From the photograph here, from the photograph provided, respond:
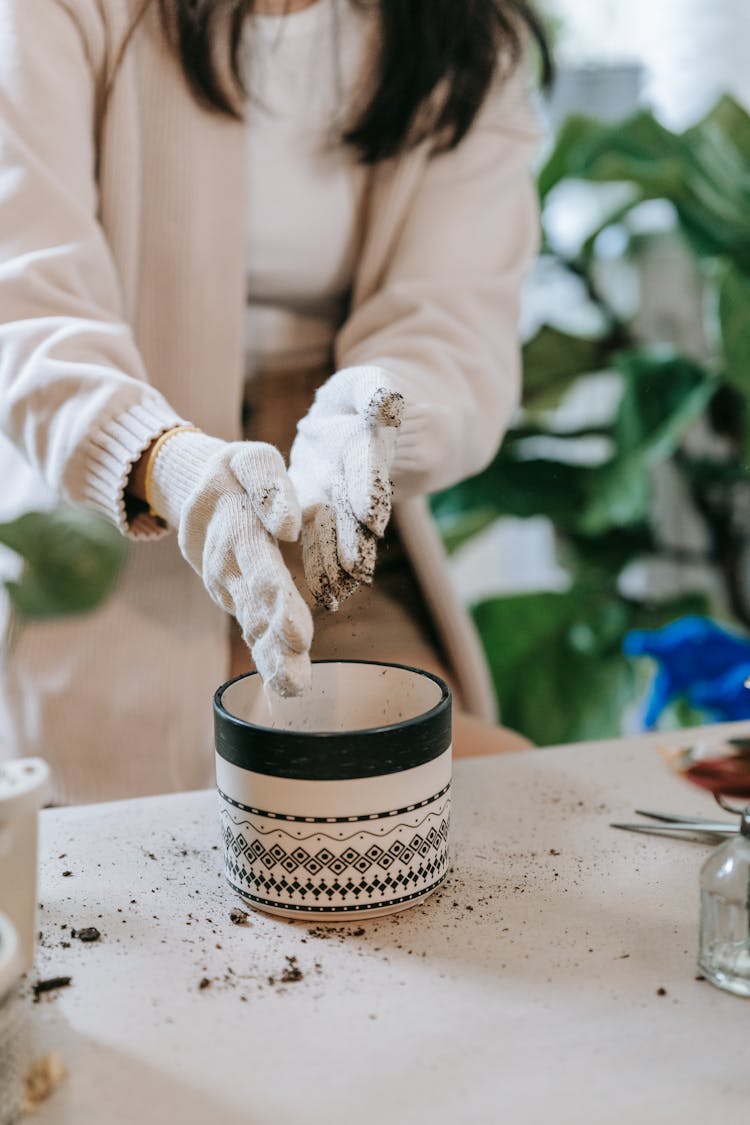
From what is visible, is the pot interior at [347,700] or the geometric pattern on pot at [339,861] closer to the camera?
the geometric pattern on pot at [339,861]

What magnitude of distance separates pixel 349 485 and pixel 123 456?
192mm

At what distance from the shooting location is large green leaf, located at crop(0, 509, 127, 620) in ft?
0.87

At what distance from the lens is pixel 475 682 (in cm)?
112

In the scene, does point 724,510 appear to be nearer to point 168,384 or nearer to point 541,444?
point 541,444

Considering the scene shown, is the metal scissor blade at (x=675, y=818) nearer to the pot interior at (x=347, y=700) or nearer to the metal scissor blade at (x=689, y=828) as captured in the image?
the metal scissor blade at (x=689, y=828)

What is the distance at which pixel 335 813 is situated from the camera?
0.60 metres

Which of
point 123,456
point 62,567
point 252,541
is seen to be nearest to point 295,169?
point 123,456

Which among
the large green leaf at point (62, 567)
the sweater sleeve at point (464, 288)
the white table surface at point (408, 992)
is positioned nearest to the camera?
the large green leaf at point (62, 567)

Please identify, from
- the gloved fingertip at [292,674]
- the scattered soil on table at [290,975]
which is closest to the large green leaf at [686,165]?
the gloved fingertip at [292,674]

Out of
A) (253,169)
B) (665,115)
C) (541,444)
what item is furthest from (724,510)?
(253,169)

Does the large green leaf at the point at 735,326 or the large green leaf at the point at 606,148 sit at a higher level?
the large green leaf at the point at 606,148

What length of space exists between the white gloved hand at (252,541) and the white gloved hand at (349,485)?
27mm

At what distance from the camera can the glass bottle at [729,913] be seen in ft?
1.84

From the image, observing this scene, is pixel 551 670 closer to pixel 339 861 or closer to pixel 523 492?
pixel 523 492
